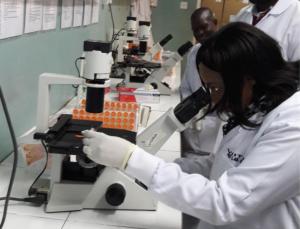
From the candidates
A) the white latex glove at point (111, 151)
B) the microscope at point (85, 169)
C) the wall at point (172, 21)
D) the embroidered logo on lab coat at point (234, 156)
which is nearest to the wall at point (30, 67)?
the microscope at point (85, 169)

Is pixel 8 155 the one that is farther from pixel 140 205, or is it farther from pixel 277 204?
pixel 277 204

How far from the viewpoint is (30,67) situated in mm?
1522

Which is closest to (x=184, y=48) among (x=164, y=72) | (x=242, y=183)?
(x=164, y=72)

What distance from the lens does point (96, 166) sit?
1111 mm

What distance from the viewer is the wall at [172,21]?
17.3 feet

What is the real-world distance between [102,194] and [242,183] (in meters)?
0.43

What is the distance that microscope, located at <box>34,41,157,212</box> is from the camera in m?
0.99

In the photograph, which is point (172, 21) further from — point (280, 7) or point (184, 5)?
point (280, 7)

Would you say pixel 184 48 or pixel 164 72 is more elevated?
pixel 184 48

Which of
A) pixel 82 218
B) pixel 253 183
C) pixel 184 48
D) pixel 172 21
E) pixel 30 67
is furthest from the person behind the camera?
pixel 172 21

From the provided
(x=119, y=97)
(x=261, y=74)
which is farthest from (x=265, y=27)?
(x=261, y=74)

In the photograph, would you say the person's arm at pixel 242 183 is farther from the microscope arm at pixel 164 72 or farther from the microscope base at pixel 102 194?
the microscope arm at pixel 164 72

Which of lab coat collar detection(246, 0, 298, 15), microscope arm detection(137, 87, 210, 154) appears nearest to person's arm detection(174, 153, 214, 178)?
microscope arm detection(137, 87, 210, 154)

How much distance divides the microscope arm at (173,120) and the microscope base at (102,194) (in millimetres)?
133
